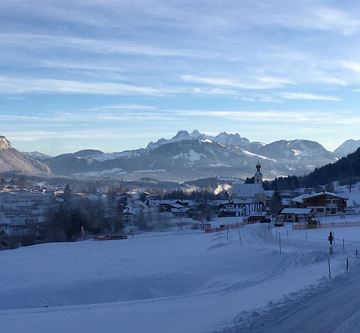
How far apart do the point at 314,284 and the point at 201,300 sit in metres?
4.31

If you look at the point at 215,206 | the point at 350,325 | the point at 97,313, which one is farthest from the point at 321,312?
the point at 215,206

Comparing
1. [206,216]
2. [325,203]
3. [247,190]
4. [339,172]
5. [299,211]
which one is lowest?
[206,216]

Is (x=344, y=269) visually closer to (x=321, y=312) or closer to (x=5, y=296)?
(x=321, y=312)

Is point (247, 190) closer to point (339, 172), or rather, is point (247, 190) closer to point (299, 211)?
point (339, 172)

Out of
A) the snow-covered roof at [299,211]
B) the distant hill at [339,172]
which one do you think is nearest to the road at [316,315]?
the snow-covered roof at [299,211]

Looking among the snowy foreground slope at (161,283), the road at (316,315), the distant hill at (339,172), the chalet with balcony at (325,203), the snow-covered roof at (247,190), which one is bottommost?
the snowy foreground slope at (161,283)

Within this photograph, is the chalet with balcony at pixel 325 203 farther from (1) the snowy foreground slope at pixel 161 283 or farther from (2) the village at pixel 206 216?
(1) the snowy foreground slope at pixel 161 283

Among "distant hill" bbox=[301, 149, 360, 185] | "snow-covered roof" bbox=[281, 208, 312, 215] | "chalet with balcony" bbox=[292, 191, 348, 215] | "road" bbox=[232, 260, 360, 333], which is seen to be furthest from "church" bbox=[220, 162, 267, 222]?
"road" bbox=[232, 260, 360, 333]

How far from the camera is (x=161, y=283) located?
30297mm

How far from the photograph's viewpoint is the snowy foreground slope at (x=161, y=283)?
56.4 ft

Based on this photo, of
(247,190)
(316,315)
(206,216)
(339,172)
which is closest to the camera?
(316,315)

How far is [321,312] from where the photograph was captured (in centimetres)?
1698

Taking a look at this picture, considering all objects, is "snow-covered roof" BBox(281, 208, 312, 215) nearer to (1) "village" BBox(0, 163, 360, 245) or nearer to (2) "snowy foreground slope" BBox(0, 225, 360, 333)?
(1) "village" BBox(0, 163, 360, 245)

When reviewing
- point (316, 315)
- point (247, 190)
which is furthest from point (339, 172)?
point (316, 315)
